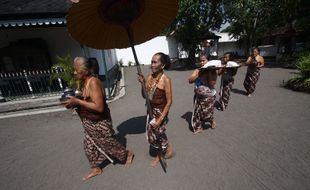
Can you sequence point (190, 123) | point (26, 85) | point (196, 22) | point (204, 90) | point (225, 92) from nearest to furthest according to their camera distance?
point (204, 90)
point (190, 123)
point (225, 92)
point (26, 85)
point (196, 22)

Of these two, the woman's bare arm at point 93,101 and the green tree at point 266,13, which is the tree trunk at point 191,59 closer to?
the green tree at point 266,13

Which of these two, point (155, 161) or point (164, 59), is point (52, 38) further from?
point (155, 161)

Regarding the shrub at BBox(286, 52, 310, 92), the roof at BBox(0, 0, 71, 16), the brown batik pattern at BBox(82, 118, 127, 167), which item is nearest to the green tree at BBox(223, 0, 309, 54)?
the shrub at BBox(286, 52, 310, 92)

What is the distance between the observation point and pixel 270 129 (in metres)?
4.11

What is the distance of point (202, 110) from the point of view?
4.04 metres

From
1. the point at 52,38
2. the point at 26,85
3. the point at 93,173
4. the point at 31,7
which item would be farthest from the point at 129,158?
the point at 52,38

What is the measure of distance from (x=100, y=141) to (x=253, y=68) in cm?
578

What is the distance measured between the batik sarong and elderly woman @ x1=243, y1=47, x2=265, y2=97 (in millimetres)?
3295

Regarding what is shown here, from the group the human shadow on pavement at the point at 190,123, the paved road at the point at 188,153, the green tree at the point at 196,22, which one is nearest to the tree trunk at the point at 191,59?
the green tree at the point at 196,22

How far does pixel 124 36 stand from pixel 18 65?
31.0ft

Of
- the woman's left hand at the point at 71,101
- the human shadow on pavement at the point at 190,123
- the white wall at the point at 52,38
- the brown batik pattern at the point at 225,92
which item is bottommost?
the human shadow on pavement at the point at 190,123

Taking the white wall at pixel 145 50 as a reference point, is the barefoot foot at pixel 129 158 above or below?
below

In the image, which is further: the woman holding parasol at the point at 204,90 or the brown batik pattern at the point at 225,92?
the brown batik pattern at the point at 225,92

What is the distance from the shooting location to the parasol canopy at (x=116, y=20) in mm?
2036
